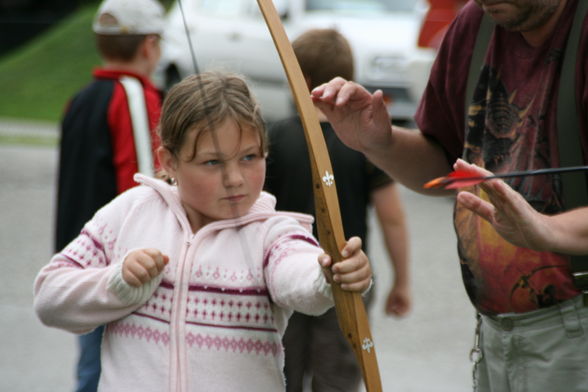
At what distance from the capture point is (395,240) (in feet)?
11.9

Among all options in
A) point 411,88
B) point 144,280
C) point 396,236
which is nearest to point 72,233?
point 396,236

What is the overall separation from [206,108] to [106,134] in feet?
4.47

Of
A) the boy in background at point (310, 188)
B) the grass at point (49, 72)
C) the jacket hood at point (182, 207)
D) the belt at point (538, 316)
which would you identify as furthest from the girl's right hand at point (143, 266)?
the grass at point (49, 72)

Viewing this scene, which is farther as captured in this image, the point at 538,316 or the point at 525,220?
the point at 538,316

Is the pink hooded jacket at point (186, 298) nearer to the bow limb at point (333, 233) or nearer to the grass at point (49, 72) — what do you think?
the bow limb at point (333, 233)

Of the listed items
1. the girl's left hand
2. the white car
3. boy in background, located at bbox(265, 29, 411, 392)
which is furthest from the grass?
the girl's left hand

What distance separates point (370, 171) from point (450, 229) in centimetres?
436

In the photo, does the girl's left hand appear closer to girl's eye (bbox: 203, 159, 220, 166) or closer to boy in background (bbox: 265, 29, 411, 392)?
girl's eye (bbox: 203, 159, 220, 166)

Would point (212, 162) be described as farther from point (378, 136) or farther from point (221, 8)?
point (221, 8)

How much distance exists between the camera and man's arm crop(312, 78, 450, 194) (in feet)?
7.10

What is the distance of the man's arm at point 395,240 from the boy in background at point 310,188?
0.16m

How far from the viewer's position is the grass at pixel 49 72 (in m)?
15.4

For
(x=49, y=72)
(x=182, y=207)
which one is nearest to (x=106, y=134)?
(x=182, y=207)

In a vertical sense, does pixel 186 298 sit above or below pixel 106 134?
below
